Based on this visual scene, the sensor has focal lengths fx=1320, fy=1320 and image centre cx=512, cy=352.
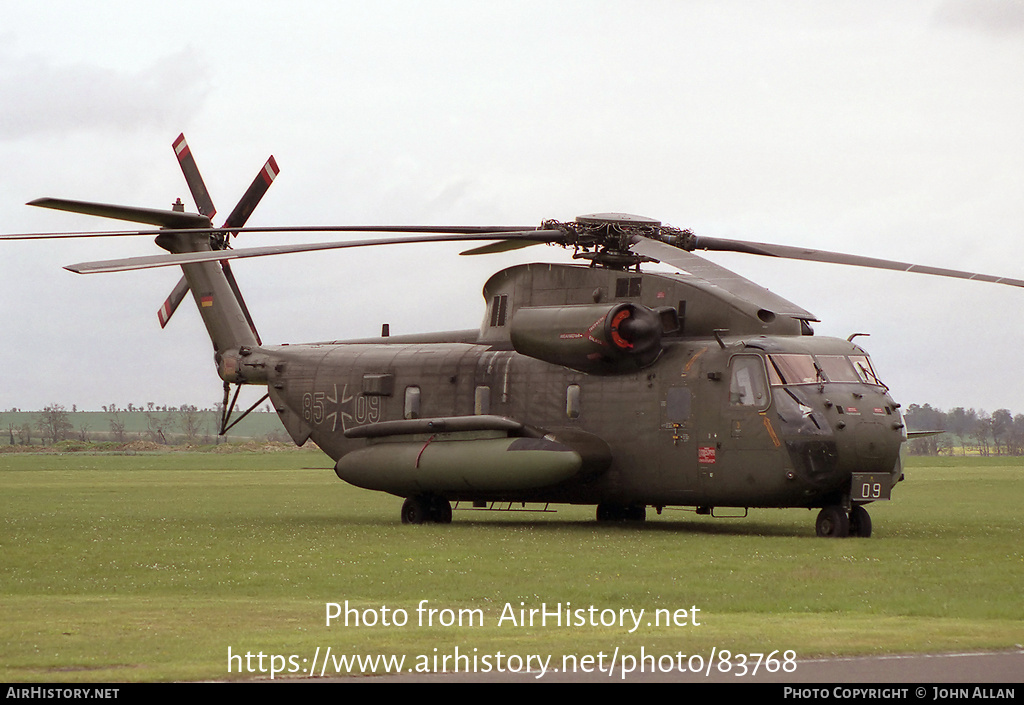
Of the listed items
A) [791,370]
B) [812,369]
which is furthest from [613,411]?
[812,369]

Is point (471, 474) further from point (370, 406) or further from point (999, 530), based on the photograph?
point (999, 530)

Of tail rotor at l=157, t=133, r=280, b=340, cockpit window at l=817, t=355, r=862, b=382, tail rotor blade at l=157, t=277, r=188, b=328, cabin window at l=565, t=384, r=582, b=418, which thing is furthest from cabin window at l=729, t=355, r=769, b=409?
tail rotor blade at l=157, t=277, r=188, b=328

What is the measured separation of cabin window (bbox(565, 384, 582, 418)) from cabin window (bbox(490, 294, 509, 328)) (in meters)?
2.63

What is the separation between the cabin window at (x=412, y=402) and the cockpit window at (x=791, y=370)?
881 centimetres

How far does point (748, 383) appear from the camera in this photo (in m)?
24.7

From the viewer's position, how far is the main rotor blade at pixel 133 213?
86.6ft

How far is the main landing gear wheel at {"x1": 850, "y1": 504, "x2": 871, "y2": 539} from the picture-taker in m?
24.4

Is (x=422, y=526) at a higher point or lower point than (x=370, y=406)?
lower

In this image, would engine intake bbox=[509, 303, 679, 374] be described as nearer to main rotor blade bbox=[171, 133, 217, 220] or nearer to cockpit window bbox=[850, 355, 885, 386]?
cockpit window bbox=[850, 355, 885, 386]

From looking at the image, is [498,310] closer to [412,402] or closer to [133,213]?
[412,402]

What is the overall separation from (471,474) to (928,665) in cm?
1693

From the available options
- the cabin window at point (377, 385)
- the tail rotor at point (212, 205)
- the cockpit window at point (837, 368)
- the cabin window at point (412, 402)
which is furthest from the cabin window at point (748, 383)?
the tail rotor at point (212, 205)

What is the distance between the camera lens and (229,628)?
13.2m

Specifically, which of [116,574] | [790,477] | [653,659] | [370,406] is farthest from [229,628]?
[370,406]
